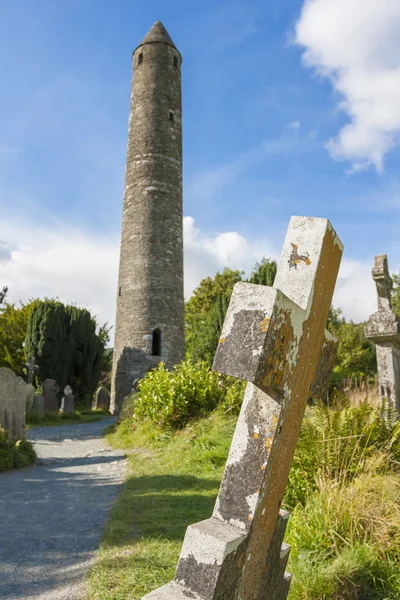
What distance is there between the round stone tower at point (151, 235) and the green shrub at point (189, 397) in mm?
6704

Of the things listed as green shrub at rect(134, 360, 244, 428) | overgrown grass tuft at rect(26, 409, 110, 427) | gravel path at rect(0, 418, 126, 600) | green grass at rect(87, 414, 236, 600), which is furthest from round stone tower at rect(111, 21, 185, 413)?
gravel path at rect(0, 418, 126, 600)

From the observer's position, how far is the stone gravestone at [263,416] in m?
1.72

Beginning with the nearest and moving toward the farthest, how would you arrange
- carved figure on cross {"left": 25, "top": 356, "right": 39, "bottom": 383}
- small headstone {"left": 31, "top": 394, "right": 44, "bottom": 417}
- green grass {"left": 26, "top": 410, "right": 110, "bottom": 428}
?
green grass {"left": 26, "top": 410, "right": 110, "bottom": 428}, small headstone {"left": 31, "top": 394, "right": 44, "bottom": 417}, carved figure on cross {"left": 25, "top": 356, "right": 39, "bottom": 383}

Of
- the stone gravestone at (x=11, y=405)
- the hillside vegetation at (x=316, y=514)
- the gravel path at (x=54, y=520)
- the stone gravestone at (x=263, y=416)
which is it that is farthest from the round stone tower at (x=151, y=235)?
the stone gravestone at (x=263, y=416)

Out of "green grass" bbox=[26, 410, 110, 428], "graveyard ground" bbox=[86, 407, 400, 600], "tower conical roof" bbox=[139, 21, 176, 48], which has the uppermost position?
"tower conical roof" bbox=[139, 21, 176, 48]

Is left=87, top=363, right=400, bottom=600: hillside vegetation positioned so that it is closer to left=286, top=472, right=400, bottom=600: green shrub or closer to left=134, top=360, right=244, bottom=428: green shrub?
left=286, top=472, right=400, bottom=600: green shrub

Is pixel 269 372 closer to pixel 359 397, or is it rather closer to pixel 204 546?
pixel 204 546

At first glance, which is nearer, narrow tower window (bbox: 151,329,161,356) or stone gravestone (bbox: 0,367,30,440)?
stone gravestone (bbox: 0,367,30,440)

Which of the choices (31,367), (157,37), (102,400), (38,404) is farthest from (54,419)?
(157,37)

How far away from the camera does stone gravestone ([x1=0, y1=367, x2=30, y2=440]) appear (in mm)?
8758

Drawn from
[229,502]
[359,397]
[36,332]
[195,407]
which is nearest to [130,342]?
[195,407]

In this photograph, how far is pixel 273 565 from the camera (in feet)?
7.27

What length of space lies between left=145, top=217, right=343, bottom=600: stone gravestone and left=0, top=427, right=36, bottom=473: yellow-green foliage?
6374 millimetres

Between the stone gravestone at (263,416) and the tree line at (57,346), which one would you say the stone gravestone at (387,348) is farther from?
the tree line at (57,346)
